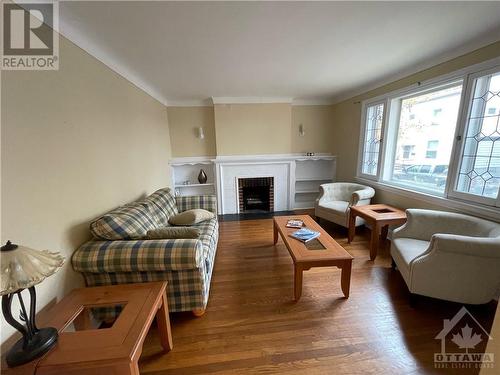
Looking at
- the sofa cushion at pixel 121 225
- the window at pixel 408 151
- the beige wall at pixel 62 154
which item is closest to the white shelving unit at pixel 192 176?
the beige wall at pixel 62 154

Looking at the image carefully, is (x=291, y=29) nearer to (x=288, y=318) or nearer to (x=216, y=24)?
(x=216, y=24)

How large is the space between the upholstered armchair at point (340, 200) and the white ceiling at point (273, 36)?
1.68 meters

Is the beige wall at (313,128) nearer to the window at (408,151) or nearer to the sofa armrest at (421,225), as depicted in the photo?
the window at (408,151)

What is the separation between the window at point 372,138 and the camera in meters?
3.41

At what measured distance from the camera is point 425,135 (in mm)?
2721

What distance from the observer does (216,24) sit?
1.59 metres

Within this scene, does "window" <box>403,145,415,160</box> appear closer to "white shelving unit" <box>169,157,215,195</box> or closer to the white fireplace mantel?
the white fireplace mantel

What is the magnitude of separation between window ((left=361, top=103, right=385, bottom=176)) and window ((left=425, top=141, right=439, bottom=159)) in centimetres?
72

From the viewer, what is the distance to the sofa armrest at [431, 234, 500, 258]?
1.46 m

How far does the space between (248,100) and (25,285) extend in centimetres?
397

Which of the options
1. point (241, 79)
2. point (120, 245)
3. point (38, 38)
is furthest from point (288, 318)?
point (241, 79)

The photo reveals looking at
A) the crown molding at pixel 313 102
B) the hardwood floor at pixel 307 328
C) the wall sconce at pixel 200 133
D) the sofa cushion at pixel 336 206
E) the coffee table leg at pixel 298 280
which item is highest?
the crown molding at pixel 313 102

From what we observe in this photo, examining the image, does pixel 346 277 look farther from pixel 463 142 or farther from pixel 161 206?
pixel 161 206

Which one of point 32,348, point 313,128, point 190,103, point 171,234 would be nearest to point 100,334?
point 32,348
